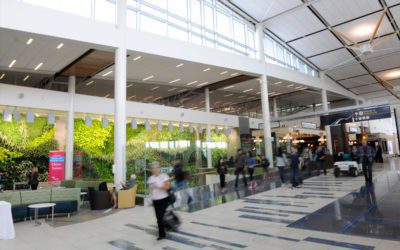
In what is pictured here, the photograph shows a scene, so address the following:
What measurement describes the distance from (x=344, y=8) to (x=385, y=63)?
9568mm

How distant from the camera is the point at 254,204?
7617 mm

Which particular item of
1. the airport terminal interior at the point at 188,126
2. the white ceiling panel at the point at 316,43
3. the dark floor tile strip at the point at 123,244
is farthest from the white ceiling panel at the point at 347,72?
the dark floor tile strip at the point at 123,244

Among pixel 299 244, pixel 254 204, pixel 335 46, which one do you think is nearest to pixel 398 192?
pixel 254 204

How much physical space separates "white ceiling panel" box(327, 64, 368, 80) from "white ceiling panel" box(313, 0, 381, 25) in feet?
25.5

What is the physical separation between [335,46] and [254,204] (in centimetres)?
1663

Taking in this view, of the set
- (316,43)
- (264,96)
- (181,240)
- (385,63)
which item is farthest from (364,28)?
(181,240)

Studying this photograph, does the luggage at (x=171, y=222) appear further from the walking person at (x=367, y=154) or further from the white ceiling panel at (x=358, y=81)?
the white ceiling panel at (x=358, y=81)

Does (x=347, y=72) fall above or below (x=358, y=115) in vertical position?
above

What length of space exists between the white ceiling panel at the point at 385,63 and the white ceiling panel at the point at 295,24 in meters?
7.39

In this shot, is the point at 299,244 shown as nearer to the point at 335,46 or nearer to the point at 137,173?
the point at 137,173

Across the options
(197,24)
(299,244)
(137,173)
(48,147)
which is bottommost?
(299,244)

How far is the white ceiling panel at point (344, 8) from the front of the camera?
49.6 feet

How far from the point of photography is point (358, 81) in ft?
87.6

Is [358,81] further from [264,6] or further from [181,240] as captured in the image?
[181,240]
